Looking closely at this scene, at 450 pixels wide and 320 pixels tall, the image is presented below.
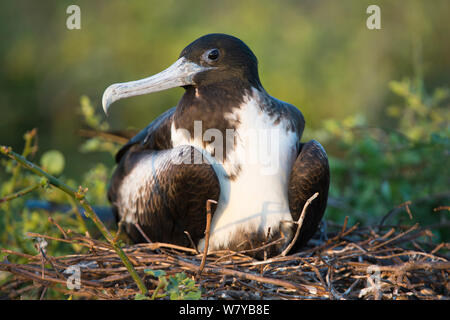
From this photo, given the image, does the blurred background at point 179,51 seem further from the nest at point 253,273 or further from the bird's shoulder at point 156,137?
the nest at point 253,273

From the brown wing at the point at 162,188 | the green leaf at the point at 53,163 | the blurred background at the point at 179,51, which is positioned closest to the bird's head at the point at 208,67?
the brown wing at the point at 162,188

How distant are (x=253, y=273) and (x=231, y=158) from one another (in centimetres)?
54

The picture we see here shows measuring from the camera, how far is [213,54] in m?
2.60

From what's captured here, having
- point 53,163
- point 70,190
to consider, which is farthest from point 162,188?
point 53,163

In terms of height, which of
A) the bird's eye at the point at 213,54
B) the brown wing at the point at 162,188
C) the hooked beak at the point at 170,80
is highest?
the bird's eye at the point at 213,54

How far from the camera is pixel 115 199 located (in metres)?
3.10

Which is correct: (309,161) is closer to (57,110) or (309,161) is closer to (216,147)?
(216,147)

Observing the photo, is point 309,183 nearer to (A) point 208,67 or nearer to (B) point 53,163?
(A) point 208,67

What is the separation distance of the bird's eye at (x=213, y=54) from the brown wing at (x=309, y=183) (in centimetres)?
60

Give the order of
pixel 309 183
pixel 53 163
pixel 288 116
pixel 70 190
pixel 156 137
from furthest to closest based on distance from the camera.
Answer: pixel 53 163 < pixel 156 137 < pixel 288 116 < pixel 309 183 < pixel 70 190

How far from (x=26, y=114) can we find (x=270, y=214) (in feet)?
15.8

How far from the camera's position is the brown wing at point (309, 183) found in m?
2.54

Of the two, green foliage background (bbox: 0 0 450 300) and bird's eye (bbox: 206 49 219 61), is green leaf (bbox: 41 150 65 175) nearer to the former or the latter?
bird's eye (bbox: 206 49 219 61)
